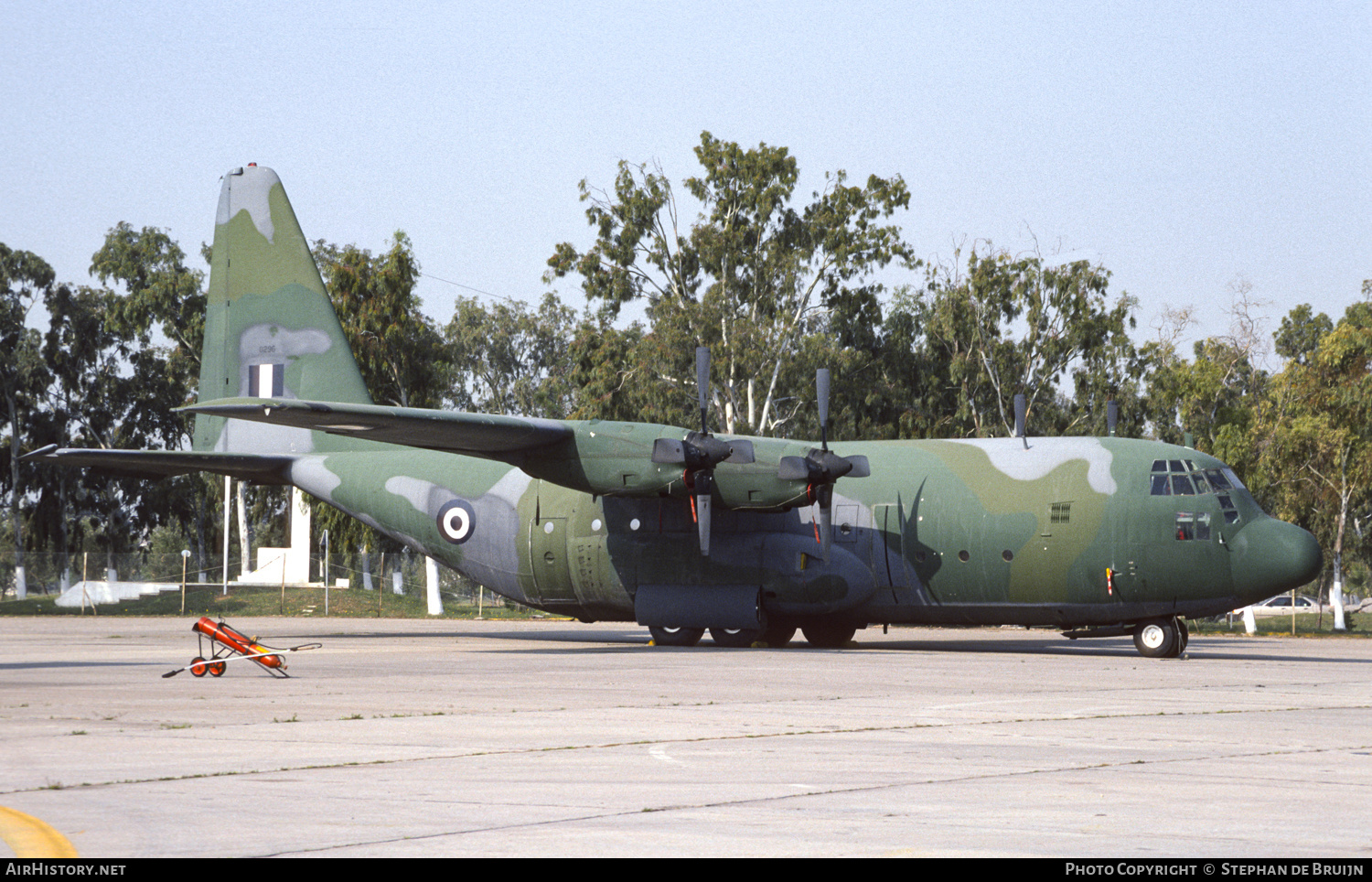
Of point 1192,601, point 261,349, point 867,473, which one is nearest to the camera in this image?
point 1192,601

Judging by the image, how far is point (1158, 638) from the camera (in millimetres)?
25656

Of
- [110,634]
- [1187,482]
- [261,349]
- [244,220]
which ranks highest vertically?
[244,220]

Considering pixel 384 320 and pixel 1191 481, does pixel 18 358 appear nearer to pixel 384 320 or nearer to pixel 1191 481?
pixel 384 320

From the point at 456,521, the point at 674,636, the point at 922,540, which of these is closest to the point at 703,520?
the point at 674,636

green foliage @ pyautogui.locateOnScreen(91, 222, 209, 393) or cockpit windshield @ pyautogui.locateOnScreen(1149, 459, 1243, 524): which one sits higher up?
green foliage @ pyautogui.locateOnScreen(91, 222, 209, 393)

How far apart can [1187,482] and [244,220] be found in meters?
21.1

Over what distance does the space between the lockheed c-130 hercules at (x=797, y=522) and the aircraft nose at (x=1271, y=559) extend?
0.03 metres

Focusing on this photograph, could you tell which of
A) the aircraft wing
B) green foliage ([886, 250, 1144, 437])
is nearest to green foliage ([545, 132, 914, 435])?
green foliage ([886, 250, 1144, 437])

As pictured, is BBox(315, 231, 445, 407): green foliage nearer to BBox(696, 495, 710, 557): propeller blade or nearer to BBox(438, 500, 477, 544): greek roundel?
BBox(438, 500, 477, 544): greek roundel

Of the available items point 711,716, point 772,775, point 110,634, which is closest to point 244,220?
point 110,634

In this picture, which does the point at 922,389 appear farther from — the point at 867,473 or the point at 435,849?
the point at 435,849

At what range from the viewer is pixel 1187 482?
25.2m

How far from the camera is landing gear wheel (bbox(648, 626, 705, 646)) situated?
28.4 meters

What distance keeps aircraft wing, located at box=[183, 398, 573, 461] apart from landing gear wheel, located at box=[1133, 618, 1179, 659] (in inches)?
429
